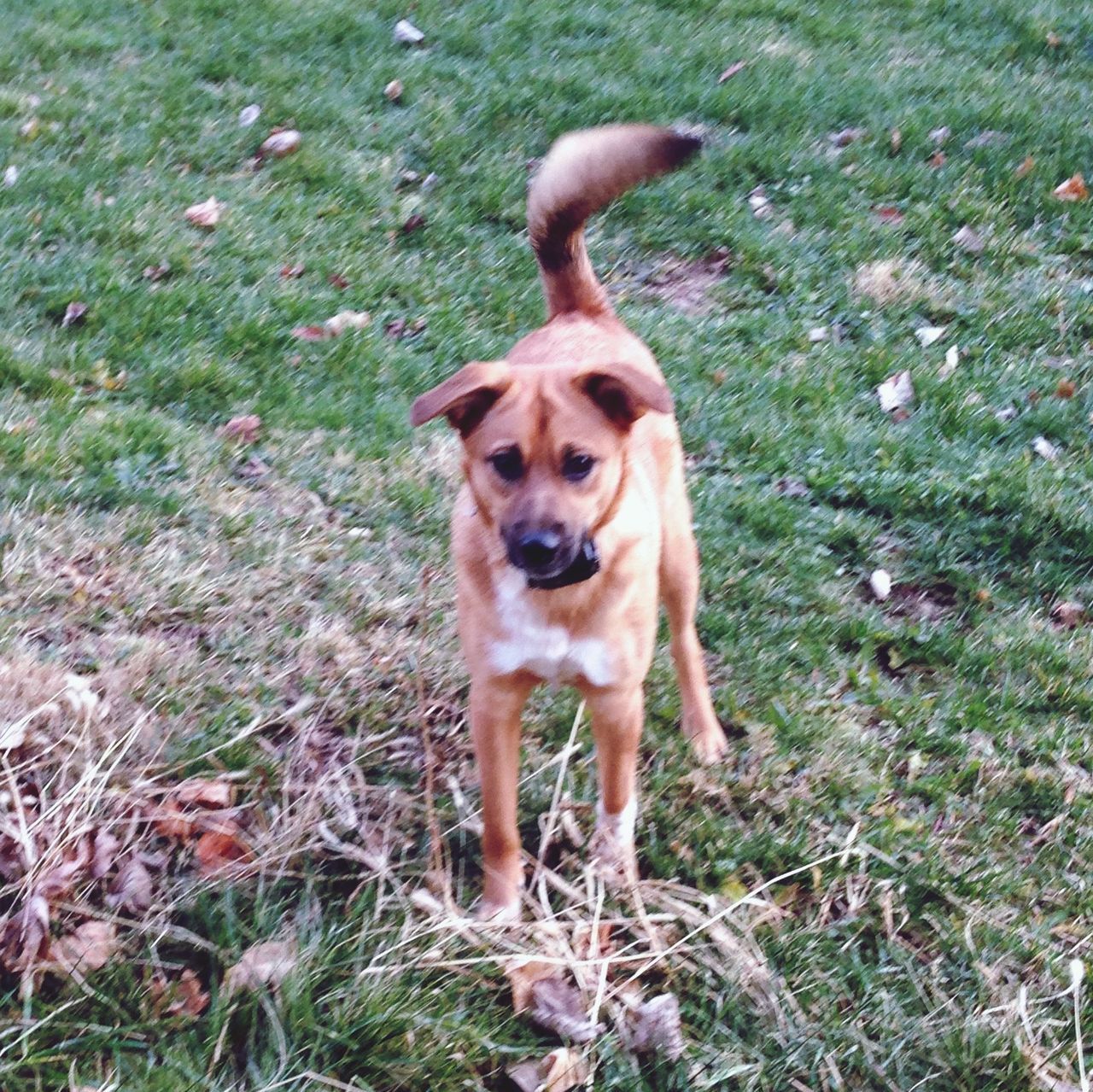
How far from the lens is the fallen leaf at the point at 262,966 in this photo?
2.51 meters

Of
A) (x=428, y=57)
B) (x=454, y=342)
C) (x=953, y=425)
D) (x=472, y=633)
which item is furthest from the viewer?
(x=428, y=57)

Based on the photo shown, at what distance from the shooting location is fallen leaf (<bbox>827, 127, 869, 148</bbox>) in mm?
6375

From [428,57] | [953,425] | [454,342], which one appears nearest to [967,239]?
[953,425]

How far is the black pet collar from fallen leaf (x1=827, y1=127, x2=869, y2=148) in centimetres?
470

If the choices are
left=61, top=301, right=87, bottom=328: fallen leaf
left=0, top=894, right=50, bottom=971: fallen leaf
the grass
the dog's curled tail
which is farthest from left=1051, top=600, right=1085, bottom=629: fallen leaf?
left=61, top=301, right=87, bottom=328: fallen leaf

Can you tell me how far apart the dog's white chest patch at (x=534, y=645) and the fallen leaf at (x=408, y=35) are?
19.0ft

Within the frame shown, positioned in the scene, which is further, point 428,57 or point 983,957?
point 428,57

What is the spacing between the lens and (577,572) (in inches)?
100

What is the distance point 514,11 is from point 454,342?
3639 mm

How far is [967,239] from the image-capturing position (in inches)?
223

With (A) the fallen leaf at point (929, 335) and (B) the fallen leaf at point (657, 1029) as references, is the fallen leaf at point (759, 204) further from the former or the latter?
(B) the fallen leaf at point (657, 1029)

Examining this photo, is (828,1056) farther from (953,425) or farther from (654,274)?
(654,274)

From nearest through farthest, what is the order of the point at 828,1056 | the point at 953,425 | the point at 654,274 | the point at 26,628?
1. the point at 828,1056
2. the point at 26,628
3. the point at 953,425
4. the point at 654,274

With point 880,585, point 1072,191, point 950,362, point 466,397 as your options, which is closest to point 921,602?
point 880,585
